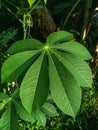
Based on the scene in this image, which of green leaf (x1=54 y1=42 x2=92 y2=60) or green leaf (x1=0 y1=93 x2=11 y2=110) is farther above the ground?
green leaf (x1=54 y1=42 x2=92 y2=60)

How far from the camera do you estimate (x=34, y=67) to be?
4.38 feet

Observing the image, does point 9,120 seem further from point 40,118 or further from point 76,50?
point 76,50

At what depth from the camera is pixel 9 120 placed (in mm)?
1459

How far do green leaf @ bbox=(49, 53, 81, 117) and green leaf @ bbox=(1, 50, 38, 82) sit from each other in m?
0.11

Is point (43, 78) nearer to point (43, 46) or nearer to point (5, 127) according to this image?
point (43, 46)

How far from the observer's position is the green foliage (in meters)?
1.28

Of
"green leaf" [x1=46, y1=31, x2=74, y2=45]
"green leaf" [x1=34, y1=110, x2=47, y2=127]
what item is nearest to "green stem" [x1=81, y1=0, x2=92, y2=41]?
"green leaf" [x1=46, y1=31, x2=74, y2=45]

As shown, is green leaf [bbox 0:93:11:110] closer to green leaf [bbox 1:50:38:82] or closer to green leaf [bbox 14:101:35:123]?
green leaf [bbox 14:101:35:123]

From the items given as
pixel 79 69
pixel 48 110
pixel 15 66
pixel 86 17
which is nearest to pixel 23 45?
pixel 15 66

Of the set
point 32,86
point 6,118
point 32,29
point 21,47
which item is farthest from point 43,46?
point 32,29

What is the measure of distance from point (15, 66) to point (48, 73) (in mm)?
124

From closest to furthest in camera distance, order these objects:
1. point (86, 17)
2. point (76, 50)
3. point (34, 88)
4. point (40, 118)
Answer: point (34, 88) < point (76, 50) < point (40, 118) < point (86, 17)

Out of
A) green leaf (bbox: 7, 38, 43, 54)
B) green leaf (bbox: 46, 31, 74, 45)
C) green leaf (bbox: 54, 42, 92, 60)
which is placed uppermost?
green leaf (bbox: 7, 38, 43, 54)

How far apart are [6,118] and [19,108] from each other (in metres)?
0.07
